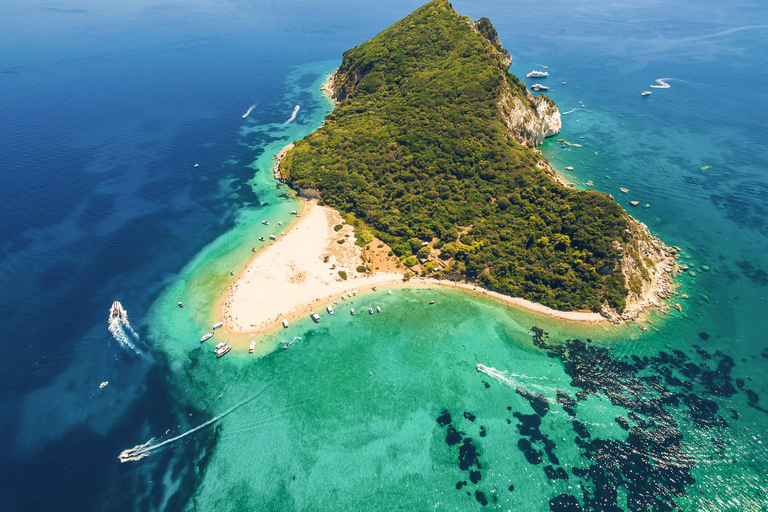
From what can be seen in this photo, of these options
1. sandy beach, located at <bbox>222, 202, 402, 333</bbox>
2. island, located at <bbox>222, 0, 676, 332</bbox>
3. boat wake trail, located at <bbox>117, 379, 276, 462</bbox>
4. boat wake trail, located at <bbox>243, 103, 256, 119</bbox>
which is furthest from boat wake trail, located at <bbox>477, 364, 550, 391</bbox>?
boat wake trail, located at <bbox>243, 103, 256, 119</bbox>

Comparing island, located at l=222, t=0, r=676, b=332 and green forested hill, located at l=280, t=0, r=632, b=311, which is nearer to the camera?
island, located at l=222, t=0, r=676, b=332

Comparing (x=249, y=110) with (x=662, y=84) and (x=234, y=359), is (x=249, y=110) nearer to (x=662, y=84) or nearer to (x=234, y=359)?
(x=234, y=359)

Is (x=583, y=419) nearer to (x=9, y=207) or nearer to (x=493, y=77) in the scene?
(x=493, y=77)

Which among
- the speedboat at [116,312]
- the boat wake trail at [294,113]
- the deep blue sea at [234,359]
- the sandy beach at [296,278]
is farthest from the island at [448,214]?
the boat wake trail at [294,113]

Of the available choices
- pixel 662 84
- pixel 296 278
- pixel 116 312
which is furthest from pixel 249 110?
pixel 662 84

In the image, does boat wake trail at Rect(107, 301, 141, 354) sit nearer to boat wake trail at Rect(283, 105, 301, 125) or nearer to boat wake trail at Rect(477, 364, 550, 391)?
boat wake trail at Rect(477, 364, 550, 391)
